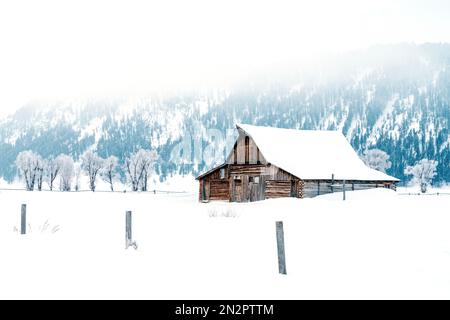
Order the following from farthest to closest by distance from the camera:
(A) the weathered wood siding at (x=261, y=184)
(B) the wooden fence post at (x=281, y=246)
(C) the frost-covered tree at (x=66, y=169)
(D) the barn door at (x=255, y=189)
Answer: (C) the frost-covered tree at (x=66, y=169) → (D) the barn door at (x=255, y=189) → (A) the weathered wood siding at (x=261, y=184) → (B) the wooden fence post at (x=281, y=246)

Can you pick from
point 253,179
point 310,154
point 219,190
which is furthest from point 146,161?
point 310,154

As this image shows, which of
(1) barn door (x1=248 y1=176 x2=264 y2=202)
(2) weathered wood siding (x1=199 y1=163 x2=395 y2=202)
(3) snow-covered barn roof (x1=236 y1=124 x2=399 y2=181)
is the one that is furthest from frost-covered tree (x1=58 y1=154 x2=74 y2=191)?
(1) barn door (x1=248 y1=176 x2=264 y2=202)

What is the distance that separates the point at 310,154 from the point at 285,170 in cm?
598

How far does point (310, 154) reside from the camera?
43188 mm

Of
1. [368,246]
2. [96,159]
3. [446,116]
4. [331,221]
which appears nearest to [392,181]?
[331,221]

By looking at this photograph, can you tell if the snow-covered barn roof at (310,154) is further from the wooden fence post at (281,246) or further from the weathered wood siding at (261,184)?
the wooden fence post at (281,246)

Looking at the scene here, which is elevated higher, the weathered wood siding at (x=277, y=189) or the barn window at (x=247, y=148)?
the barn window at (x=247, y=148)

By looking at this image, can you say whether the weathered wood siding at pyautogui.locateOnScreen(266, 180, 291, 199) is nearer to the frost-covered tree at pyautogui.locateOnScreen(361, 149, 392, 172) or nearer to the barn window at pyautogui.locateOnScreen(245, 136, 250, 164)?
the barn window at pyautogui.locateOnScreen(245, 136, 250, 164)

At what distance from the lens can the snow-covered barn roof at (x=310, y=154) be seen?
131 ft

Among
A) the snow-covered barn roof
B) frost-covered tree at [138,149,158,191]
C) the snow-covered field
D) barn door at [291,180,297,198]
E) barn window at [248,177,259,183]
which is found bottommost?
the snow-covered field

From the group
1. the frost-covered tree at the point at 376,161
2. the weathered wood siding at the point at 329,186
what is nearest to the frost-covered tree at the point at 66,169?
the frost-covered tree at the point at 376,161

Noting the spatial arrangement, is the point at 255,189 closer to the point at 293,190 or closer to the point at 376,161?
the point at 293,190

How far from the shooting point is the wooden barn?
38.7 m
